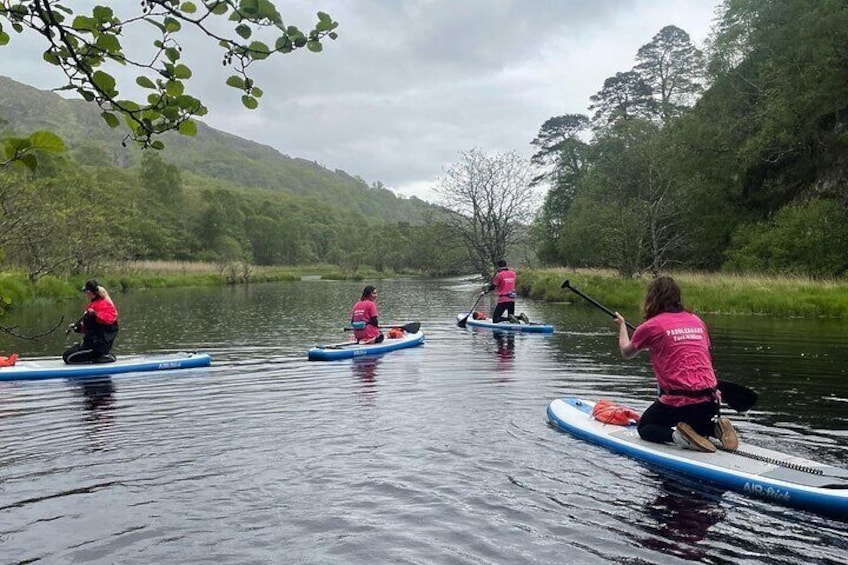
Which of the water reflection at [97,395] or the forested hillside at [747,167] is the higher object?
the forested hillside at [747,167]

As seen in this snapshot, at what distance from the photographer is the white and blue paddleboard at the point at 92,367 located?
12.3m

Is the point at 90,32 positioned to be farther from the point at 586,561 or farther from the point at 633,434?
the point at 633,434

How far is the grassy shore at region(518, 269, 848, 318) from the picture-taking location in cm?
2177

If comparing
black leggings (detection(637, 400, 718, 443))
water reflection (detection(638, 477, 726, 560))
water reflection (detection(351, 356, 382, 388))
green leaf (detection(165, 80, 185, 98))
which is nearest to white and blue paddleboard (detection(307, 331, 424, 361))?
water reflection (detection(351, 356, 382, 388))

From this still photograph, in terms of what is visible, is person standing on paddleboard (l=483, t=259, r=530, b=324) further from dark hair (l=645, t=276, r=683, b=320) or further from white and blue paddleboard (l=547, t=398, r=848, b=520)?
dark hair (l=645, t=276, r=683, b=320)

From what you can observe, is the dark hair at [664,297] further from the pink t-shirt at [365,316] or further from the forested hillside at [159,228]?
the pink t-shirt at [365,316]

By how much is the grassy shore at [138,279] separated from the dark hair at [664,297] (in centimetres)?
2589

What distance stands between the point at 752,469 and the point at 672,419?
3.41 ft

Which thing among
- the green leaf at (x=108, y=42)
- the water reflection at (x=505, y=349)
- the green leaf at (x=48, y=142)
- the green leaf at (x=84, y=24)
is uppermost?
the green leaf at (x=84, y=24)

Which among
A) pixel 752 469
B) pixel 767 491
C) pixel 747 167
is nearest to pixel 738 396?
pixel 752 469

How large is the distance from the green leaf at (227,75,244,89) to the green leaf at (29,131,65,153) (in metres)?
0.66

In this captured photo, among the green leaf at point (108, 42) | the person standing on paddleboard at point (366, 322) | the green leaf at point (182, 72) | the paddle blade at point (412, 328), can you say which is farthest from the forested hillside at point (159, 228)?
the paddle blade at point (412, 328)

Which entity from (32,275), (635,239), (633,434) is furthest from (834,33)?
(32,275)

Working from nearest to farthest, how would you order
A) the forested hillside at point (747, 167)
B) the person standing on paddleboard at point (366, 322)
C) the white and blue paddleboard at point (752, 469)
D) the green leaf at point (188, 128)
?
the green leaf at point (188, 128)
the white and blue paddleboard at point (752, 469)
the person standing on paddleboard at point (366, 322)
the forested hillside at point (747, 167)
